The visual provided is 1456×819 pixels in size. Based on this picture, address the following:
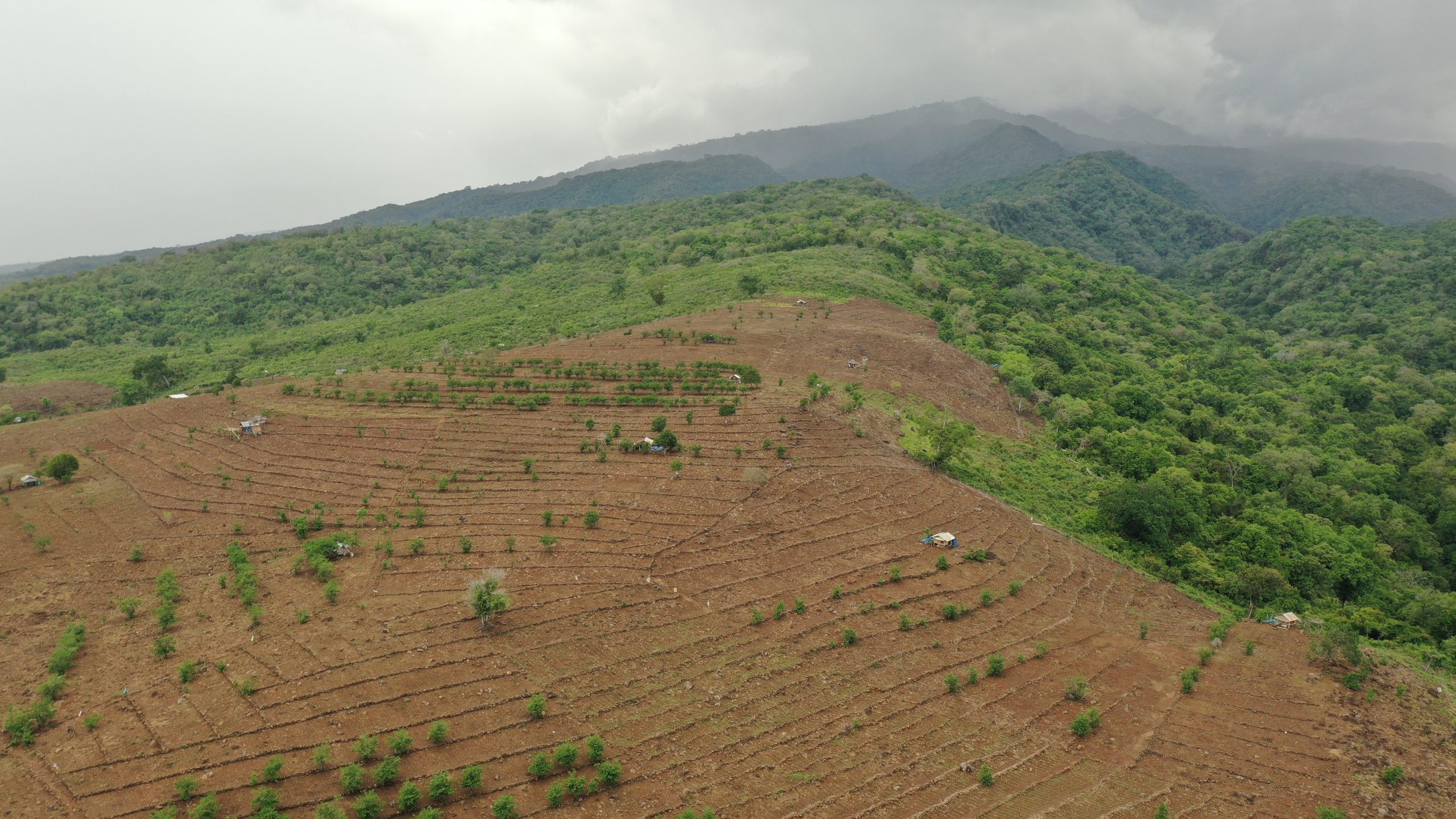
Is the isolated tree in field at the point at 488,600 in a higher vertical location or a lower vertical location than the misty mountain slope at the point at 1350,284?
higher

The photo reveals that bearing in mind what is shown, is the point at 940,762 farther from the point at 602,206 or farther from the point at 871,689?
the point at 602,206

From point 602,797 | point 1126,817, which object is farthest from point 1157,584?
point 602,797

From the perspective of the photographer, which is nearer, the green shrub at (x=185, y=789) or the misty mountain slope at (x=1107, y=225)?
the green shrub at (x=185, y=789)

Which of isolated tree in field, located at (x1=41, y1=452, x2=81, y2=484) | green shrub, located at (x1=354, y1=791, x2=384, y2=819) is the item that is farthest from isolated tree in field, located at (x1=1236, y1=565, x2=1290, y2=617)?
isolated tree in field, located at (x1=41, y1=452, x2=81, y2=484)

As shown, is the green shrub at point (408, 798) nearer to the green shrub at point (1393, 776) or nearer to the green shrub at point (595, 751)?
the green shrub at point (595, 751)

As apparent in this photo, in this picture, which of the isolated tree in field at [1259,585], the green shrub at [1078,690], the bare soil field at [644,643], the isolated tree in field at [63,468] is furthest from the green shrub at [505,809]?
the isolated tree in field at [63,468]

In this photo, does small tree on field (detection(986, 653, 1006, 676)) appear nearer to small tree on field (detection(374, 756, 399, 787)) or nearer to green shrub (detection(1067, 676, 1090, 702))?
green shrub (detection(1067, 676, 1090, 702))
